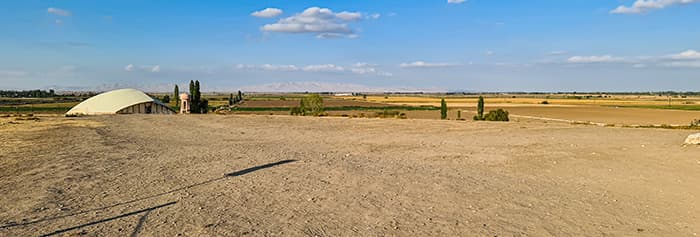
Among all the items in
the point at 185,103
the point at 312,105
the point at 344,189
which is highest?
the point at 185,103

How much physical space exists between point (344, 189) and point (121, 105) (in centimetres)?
4725

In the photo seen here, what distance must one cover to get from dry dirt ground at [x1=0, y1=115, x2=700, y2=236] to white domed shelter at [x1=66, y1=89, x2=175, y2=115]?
109 ft

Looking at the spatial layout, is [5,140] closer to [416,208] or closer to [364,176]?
[364,176]

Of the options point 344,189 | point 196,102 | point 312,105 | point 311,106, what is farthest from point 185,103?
point 344,189

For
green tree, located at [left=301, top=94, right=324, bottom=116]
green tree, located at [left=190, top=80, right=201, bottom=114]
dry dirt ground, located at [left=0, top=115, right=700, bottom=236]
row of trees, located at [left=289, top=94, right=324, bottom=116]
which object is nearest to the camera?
dry dirt ground, located at [left=0, top=115, right=700, bottom=236]

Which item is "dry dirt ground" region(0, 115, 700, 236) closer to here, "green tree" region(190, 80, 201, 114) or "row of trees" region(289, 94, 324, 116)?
"green tree" region(190, 80, 201, 114)

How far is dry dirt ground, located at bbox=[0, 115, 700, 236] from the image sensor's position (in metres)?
7.99

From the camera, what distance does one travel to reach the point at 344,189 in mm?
11000

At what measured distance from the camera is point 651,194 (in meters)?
11.1

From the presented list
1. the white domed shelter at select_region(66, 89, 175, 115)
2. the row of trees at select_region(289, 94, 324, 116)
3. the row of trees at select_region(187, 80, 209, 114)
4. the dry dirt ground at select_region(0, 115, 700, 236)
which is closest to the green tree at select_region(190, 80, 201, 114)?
the row of trees at select_region(187, 80, 209, 114)

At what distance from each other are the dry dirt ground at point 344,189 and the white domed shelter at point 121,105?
109ft

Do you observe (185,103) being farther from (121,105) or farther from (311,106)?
(311,106)

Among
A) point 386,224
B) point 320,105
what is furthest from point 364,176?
point 320,105

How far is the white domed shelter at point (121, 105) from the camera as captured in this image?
167 ft
